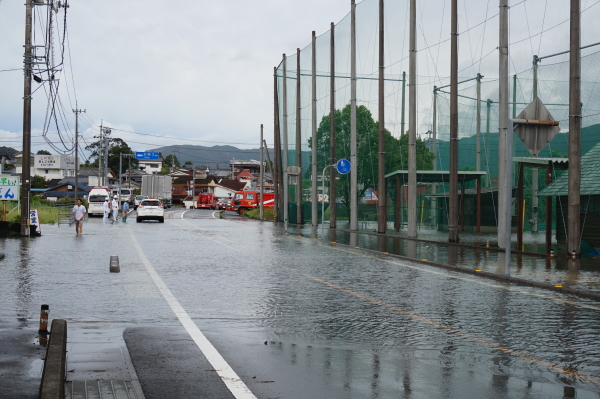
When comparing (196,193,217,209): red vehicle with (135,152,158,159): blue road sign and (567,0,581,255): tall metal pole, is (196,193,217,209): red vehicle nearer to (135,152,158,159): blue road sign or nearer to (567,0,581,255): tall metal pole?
(135,152,158,159): blue road sign

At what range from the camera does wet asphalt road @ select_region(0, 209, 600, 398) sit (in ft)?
21.1

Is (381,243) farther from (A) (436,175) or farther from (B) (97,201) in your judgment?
(B) (97,201)

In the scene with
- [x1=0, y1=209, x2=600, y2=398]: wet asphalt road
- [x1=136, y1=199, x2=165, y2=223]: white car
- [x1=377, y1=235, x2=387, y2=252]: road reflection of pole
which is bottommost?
[x1=377, y1=235, x2=387, y2=252]: road reflection of pole

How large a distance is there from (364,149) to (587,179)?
56.5 feet

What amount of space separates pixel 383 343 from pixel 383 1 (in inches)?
1113

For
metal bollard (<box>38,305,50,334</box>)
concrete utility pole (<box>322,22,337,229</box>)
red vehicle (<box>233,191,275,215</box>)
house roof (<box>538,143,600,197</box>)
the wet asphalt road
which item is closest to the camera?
the wet asphalt road

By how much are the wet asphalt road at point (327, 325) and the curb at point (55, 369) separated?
0.30 metres

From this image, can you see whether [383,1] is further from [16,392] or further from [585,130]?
[16,392]

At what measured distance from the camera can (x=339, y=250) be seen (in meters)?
23.8

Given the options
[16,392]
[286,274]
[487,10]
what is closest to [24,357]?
[16,392]

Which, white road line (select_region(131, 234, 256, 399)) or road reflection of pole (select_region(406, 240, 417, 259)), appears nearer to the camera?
white road line (select_region(131, 234, 256, 399))

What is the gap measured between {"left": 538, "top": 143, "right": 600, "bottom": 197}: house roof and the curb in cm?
1829

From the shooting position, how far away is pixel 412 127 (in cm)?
3064

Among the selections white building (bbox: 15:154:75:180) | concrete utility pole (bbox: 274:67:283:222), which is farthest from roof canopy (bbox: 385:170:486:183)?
white building (bbox: 15:154:75:180)
